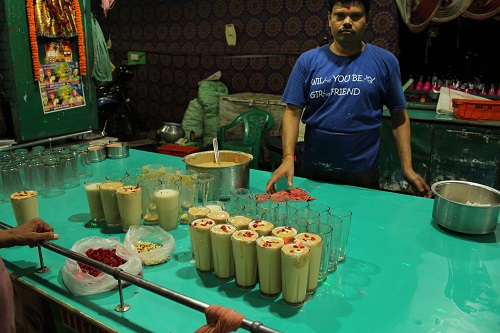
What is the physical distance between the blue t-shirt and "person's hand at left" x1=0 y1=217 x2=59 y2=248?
1.64 m

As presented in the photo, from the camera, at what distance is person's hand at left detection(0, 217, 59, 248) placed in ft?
5.20

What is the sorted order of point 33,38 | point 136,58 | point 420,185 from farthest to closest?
point 136,58, point 33,38, point 420,185

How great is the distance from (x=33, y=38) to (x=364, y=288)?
3.13 metres

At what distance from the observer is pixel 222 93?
7.01m

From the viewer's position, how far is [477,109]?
4453mm

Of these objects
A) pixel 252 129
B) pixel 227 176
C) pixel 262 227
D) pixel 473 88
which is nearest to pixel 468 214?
pixel 262 227

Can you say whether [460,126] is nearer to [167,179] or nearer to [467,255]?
[467,255]

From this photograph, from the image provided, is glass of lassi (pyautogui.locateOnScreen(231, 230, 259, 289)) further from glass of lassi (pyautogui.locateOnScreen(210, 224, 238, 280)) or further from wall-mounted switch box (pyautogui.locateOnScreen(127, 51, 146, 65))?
wall-mounted switch box (pyautogui.locateOnScreen(127, 51, 146, 65))

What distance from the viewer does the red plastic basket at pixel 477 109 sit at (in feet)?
14.4

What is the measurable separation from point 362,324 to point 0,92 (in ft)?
11.2

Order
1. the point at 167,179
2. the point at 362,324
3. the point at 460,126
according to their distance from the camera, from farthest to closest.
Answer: the point at 460,126 → the point at 167,179 → the point at 362,324

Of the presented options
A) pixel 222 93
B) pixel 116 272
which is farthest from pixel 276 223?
pixel 222 93

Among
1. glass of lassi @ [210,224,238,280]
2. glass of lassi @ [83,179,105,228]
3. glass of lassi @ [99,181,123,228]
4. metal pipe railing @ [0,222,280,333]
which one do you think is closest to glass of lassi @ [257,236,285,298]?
glass of lassi @ [210,224,238,280]

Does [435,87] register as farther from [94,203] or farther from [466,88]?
[94,203]
